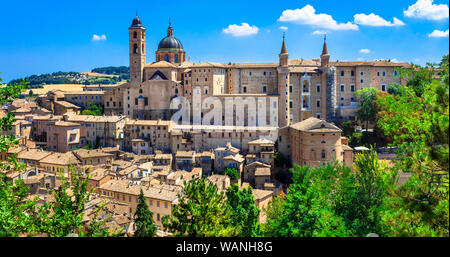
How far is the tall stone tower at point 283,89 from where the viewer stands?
4709 centimetres

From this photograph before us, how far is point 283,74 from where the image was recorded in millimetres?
47031

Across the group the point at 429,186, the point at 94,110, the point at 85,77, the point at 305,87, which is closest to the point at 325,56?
the point at 305,87

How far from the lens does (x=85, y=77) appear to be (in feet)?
505

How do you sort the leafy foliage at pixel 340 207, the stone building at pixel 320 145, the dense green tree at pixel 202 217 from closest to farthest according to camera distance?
the dense green tree at pixel 202 217, the leafy foliage at pixel 340 207, the stone building at pixel 320 145

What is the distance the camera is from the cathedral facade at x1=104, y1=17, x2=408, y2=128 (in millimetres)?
47678

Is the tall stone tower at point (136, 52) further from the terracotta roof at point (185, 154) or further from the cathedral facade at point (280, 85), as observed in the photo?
the terracotta roof at point (185, 154)

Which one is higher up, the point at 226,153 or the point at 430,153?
the point at 430,153

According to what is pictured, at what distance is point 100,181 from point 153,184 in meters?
4.88

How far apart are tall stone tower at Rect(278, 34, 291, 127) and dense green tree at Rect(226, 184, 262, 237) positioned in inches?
1139

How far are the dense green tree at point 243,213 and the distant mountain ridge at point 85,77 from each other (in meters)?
124

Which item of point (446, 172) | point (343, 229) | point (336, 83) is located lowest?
point (343, 229)

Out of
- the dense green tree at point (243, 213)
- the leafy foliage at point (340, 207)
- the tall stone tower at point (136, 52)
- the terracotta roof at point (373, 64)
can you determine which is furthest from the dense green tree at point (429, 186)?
the tall stone tower at point (136, 52)

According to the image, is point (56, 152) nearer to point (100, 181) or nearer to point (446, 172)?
point (100, 181)
